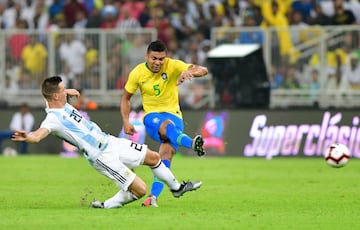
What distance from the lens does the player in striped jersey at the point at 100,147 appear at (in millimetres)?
13859

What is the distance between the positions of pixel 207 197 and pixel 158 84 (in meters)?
1.95

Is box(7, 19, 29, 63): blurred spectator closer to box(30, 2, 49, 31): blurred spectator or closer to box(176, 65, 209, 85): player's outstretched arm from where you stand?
box(30, 2, 49, 31): blurred spectator

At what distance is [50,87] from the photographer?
1381 centimetres

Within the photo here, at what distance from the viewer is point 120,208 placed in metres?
14.3

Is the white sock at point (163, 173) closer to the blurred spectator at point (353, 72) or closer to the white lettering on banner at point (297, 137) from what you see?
the white lettering on banner at point (297, 137)

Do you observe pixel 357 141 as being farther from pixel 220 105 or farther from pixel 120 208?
pixel 120 208

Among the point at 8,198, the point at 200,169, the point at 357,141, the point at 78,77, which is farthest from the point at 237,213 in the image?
the point at 78,77

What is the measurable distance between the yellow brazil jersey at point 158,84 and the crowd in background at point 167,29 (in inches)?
439

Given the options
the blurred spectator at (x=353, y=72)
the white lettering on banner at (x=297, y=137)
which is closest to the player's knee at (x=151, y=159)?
the white lettering on banner at (x=297, y=137)

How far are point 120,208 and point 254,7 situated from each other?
15.3 metres

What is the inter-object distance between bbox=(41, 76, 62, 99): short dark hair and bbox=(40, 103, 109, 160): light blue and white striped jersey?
21 cm

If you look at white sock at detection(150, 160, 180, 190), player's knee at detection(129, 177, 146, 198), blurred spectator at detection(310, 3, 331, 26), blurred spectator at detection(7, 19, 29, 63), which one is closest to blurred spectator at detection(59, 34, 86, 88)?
blurred spectator at detection(7, 19, 29, 63)

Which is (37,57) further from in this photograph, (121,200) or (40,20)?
(121,200)

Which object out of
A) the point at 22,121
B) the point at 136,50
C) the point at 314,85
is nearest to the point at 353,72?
the point at 314,85
